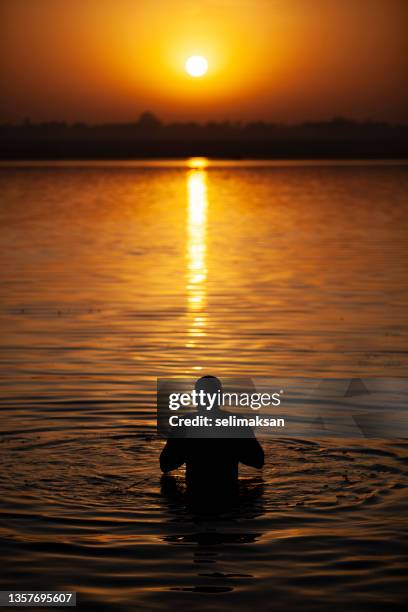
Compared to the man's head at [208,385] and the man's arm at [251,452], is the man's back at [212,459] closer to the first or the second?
the man's arm at [251,452]

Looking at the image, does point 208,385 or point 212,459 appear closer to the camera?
point 208,385

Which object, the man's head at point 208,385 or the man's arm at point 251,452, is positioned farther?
the man's arm at point 251,452

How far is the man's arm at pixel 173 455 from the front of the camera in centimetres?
1217

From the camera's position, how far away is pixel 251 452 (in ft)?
39.9

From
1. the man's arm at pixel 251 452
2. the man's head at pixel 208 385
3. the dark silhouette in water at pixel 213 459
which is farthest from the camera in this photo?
the man's arm at pixel 251 452

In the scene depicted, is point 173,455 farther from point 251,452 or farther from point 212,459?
point 251,452

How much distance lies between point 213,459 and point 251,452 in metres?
0.39

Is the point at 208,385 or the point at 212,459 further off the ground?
the point at 208,385

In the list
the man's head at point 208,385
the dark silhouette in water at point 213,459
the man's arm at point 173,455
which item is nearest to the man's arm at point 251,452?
the dark silhouette in water at point 213,459

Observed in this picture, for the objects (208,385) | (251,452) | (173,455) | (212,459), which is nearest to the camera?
(208,385)

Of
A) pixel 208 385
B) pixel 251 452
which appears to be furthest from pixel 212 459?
pixel 208 385

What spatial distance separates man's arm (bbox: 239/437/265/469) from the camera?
39.7 ft

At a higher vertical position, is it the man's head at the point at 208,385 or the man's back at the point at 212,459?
the man's head at the point at 208,385

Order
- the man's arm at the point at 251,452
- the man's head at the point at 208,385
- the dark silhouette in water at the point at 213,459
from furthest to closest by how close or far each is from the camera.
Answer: the man's arm at the point at 251,452
the dark silhouette in water at the point at 213,459
the man's head at the point at 208,385
